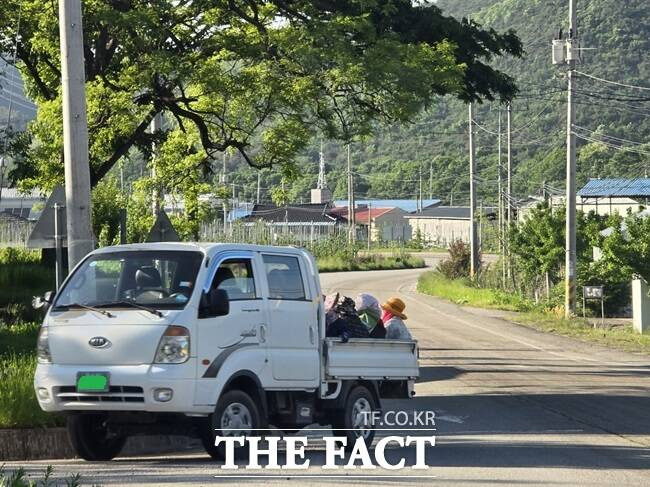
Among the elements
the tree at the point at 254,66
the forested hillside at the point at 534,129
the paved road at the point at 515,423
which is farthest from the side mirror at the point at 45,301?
the forested hillside at the point at 534,129

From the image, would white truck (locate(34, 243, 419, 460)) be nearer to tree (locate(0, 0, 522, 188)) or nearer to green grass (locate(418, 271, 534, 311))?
tree (locate(0, 0, 522, 188))

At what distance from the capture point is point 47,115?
26.4 m

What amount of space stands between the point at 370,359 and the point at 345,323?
0.51m

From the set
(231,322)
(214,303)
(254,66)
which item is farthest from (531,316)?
(214,303)

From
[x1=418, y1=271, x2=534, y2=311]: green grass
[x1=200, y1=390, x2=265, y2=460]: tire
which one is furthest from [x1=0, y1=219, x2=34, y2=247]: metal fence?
[x1=200, y1=390, x2=265, y2=460]: tire

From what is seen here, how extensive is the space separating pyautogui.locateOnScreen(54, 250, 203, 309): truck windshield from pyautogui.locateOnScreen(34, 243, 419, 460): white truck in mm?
13

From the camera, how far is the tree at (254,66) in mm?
23656

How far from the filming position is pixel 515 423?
18141mm

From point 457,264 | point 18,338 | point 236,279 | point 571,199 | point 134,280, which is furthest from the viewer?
point 457,264

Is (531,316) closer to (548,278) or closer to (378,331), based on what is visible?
(548,278)

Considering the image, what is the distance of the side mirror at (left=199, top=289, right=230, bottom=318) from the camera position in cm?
1308

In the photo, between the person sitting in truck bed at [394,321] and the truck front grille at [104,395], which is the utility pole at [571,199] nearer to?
the person sitting in truck bed at [394,321]

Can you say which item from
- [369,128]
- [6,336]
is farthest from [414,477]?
[369,128]

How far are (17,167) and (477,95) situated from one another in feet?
32.0
